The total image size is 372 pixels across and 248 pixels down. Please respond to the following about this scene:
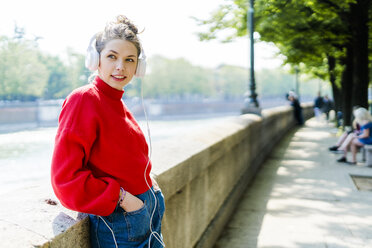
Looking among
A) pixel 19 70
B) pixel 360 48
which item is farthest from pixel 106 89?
pixel 360 48

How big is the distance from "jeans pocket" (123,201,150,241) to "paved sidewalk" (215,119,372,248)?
2704 millimetres

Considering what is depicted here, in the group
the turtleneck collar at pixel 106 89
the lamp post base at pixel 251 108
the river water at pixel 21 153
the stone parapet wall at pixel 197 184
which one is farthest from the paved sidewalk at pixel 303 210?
the turtleneck collar at pixel 106 89

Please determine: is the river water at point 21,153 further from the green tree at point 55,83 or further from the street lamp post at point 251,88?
the street lamp post at point 251,88

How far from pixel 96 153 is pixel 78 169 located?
140 millimetres

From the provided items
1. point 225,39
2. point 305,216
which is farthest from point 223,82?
point 305,216

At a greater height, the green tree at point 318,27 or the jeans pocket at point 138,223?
the green tree at point 318,27

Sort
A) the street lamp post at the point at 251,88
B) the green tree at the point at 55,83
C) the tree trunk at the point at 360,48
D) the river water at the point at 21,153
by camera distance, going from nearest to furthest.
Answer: the river water at the point at 21,153
the green tree at the point at 55,83
the street lamp post at the point at 251,88
the tree trunk at the point at 360,48

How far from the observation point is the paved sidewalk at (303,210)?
4301 mm

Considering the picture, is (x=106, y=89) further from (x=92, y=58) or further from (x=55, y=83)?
(x=55, y=83)

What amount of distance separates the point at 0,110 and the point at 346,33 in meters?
10.4

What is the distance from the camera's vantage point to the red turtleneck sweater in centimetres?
143

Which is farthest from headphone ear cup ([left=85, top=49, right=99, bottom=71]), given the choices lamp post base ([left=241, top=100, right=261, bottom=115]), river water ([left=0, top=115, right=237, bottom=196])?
lamp post base ([left=241, top=100, right=261, bottom=115])

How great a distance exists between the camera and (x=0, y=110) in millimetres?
2877

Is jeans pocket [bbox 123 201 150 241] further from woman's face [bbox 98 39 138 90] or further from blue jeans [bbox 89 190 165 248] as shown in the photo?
woman's face [bbox 98 39 138 90]
